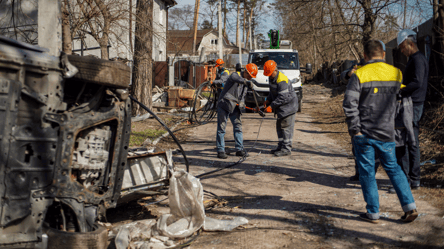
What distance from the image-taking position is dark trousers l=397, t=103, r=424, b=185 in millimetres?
5328

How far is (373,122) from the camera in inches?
170

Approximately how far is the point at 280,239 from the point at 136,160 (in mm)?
1952

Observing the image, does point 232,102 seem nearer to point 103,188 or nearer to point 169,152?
point 169,152

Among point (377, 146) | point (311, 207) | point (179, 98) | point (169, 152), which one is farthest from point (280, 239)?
point (179, 98)

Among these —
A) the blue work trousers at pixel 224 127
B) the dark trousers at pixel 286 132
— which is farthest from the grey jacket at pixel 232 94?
the dark trousers at pixel 286 132

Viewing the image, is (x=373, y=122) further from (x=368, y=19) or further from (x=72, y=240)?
(x=368, y=19)

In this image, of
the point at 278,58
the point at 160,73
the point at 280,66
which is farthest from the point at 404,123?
the point at 160,73

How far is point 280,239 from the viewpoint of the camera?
3.85 meters

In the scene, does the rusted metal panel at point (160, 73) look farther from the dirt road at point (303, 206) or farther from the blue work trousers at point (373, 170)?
the blue work trousers at point (373, 170)

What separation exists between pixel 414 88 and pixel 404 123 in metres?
0.50

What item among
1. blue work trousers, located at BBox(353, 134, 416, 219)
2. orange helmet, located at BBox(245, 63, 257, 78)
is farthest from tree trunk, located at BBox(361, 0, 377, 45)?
blue work trousers, located at BBox(353, 134, 416, 219)

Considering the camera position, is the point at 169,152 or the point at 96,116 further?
the point at 169,152

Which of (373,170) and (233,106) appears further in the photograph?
(233,106)

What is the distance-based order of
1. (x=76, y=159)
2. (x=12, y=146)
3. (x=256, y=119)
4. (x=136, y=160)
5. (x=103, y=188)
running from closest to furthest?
(x=12, y=146)
(x=76, y=159)
(x=103, y=188)
(x=136, y=160)
(x=256, y=119)
